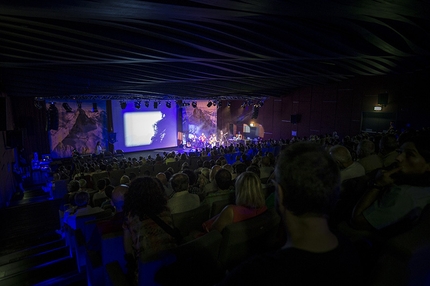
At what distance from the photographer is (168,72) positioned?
8.98 m

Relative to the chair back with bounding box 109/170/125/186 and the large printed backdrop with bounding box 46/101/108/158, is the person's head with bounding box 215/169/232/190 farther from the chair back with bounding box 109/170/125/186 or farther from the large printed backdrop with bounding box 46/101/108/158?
the large printed backdrop with bounding box 46/101/108/158

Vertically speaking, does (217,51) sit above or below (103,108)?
above

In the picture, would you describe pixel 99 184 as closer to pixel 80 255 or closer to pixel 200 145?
pixel 80 255

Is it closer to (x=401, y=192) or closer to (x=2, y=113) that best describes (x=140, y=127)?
(x=2, y=113)

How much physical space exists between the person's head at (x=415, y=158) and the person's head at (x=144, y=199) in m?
1.87

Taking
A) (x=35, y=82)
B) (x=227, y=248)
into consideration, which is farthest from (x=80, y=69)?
(x=227, y=248)

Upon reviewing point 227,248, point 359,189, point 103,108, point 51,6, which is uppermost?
point 51,6

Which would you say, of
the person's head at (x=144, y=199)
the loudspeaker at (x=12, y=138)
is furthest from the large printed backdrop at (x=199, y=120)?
the person's head at (x=144, y=199)

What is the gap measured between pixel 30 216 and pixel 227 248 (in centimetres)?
790

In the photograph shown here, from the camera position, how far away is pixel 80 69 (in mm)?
7980

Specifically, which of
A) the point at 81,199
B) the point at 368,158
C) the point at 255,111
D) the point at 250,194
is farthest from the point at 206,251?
the point at 255,111

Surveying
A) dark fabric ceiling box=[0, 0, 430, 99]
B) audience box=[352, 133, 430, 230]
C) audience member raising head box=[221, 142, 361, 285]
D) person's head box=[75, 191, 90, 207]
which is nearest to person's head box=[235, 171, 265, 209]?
audience box=[352, 133, 430, 230]

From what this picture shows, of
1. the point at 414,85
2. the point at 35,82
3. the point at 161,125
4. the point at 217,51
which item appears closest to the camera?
the point at 217,51

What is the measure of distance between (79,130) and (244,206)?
17.0 meters
